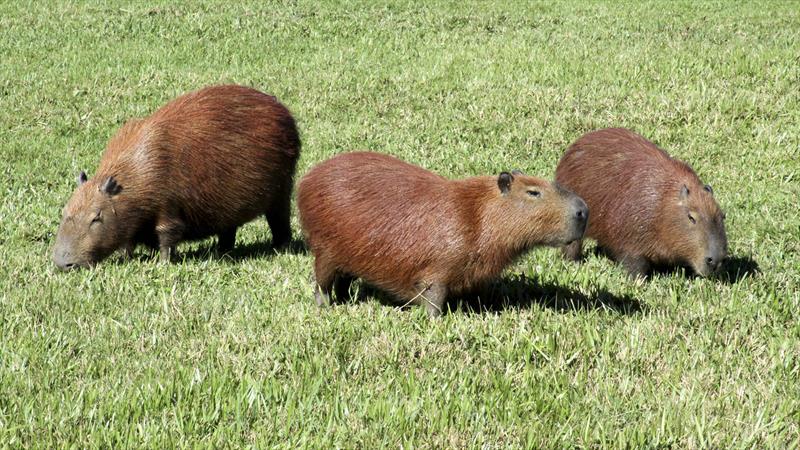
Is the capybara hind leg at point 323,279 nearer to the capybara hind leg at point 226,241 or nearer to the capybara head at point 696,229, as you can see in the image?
the capybara hind leg at point 226,241

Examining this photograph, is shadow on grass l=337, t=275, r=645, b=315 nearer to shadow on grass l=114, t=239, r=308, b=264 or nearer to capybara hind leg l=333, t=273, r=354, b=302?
capybara hind leg l=333, t=273, r=354, b=302

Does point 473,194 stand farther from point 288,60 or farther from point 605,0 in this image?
point 605,0

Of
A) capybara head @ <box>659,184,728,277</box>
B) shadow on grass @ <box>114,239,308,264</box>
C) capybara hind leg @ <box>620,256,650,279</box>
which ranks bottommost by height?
shadow on grass @ <box>114,239,308,264</box>

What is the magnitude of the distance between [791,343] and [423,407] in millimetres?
2112

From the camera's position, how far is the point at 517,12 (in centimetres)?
1689

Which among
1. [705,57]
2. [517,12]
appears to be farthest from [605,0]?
[705,57]

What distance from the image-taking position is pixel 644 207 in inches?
264

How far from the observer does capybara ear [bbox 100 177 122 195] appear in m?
6.90

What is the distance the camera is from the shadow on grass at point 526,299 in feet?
19.2

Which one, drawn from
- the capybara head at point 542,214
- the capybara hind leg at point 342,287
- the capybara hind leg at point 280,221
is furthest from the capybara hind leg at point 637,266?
the capybara hind leg at point 280,221

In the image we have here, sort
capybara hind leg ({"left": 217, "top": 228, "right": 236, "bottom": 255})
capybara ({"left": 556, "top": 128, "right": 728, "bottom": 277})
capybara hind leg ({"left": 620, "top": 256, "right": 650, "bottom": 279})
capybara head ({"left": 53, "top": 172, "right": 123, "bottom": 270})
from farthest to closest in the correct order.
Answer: capybara hind leg ({"left": 217, "top": 228, "right": 236, "bottom": 255})
capybara head ({"left": 53, "top": 172, "right": 123, "bottom": 270})
capybara hind leg ({"left": 620, "top": 256, "right": 650, "bottom": 279})
capybara ({"left": 556, "top": 128, "right": 728, "bottom": 277})

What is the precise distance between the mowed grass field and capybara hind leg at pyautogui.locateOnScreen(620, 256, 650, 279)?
134mm

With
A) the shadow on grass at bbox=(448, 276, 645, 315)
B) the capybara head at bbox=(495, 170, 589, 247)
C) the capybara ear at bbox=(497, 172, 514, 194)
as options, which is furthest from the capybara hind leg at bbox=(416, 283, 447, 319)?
the capybara ear at bbox=(497, 172, 514, 194)

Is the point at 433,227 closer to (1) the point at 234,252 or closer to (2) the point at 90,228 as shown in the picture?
(1) the point at 234,252
